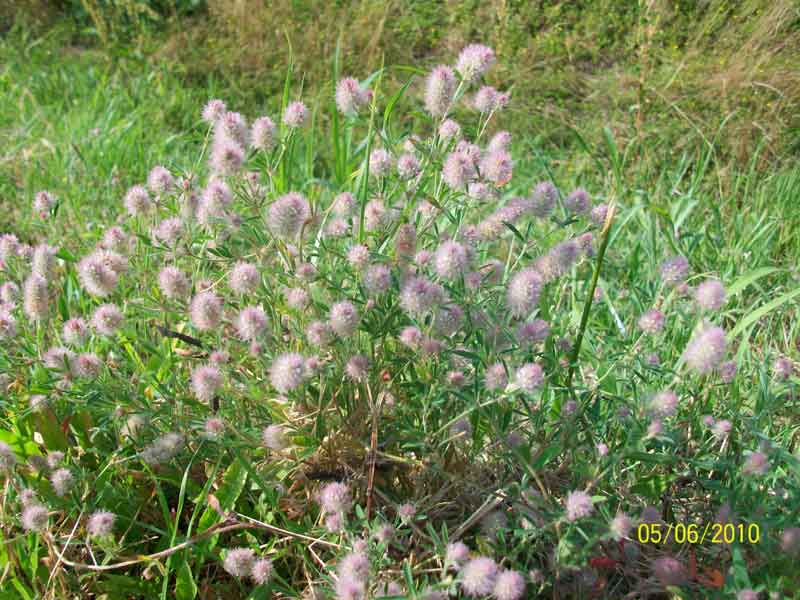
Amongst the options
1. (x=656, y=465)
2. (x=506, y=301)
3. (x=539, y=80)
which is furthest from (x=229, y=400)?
(x=539, y=80)

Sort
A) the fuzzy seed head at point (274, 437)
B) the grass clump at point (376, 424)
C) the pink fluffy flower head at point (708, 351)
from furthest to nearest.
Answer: the fuzzy seed head at point (274, 437)
the grass clump at point (376, 424)
the pink fluffy flower head at point (708, 351)

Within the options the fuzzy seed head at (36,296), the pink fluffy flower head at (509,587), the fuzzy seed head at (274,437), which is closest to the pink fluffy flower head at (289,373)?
the fuzzy seed head at (274,437)

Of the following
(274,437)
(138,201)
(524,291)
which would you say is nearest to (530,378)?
(524,291)

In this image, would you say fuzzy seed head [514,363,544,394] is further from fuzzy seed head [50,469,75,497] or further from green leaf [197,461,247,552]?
fuzzy seed head [50,469,75,497]

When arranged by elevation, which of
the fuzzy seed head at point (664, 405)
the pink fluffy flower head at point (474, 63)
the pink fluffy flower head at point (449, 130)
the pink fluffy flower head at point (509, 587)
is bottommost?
the pink fluffy flower head at point (509, 587)

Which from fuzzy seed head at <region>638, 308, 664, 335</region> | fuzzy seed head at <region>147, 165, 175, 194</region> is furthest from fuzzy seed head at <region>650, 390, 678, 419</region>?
fuzzy seed head at <region>147, 165, 175, 194</region>

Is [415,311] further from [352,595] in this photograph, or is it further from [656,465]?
[656,465]

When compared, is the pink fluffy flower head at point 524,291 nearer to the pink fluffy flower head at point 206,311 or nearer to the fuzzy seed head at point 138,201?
the pink fluffy flower head at point 206,311

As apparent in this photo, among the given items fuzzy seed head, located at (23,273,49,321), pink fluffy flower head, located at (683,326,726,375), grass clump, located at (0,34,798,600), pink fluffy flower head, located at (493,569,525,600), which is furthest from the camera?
fuzzy seed head, located at (23,273,49,321)

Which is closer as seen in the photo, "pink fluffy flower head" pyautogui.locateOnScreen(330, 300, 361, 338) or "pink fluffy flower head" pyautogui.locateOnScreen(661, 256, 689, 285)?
"pink fluffy flower head" pyautogui.locateOnScreen(330, 300, 361, 338)
